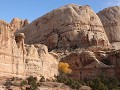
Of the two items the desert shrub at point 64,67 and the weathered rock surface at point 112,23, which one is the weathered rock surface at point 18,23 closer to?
the weathered rock surface at point 112,23

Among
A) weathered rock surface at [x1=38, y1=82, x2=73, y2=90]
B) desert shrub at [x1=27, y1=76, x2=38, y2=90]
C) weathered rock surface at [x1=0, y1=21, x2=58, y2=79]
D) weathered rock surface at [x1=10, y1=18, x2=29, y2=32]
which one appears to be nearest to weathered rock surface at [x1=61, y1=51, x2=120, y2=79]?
weathered rock surface at [x1=0, y1=21, x2=58, y2=79]

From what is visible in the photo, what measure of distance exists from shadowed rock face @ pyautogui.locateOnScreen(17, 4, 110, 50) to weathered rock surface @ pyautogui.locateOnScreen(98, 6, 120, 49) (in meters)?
5.98

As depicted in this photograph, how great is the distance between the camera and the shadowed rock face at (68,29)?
6500cm

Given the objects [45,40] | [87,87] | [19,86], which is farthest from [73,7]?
[19,86]

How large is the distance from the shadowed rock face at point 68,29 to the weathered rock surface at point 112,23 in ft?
19.6

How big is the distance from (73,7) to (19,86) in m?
35.3

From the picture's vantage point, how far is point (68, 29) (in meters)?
67.1

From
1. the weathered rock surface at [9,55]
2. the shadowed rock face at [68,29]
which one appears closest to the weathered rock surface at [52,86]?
the weathered rock surface at [9,55]

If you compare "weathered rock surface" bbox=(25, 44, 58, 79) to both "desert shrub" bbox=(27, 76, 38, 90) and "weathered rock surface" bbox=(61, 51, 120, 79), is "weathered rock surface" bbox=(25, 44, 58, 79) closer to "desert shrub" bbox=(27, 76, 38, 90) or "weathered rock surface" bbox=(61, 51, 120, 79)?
"desert shrub" bbox=(27, 76, 38, 90)

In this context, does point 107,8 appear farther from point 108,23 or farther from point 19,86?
point 19,86

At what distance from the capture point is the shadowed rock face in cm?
6500

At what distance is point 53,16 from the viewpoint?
70.7 meters

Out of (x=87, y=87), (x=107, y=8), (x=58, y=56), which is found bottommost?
(x=87, y=87)

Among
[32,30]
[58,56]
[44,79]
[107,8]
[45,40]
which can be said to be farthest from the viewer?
[107,8]
